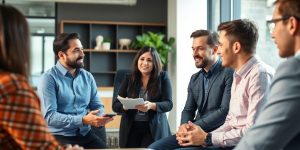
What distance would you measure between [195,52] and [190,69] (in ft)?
13.2

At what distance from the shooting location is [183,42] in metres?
7.25

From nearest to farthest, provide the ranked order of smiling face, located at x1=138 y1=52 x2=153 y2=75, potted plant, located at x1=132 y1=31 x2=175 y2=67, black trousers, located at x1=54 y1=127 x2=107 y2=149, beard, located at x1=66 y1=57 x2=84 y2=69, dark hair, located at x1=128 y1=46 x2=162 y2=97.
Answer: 1. black trousers, located at x1=54 y1=127 x2=107 y2=149
2. beard, located at x1=66 y1=57 x2=84 y2=69
3. dark hair, located at x1=128 y1=46 x2=162 y2=97
4. smiling face, located at x1=138 y1=52 x2=153 y2=75
5. potted plant, located at x1=132 y1=31 x2=175 y2=67

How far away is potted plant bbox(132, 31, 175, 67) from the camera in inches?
289

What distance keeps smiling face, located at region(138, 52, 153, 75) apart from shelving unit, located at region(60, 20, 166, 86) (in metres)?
4.10

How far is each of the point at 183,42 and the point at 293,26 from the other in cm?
584

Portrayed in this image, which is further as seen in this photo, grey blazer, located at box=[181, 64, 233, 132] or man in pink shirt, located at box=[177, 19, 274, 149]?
grey blazer, located at box=[181, 64, 233, 132]

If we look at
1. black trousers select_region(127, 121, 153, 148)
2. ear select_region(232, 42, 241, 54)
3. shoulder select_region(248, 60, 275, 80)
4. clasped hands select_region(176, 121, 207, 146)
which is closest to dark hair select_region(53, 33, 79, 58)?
black trousers select_region(127, 121, 153, 148)

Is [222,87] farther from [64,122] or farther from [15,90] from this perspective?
[15,90]

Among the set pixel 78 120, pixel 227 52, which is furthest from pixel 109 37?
pixel 227 52

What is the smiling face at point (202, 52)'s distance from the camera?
10.3 ft

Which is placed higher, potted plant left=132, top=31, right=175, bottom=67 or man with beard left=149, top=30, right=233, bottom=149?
potted plant left=132, top=31, right=175, bottom=67

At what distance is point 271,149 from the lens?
1.29 metres

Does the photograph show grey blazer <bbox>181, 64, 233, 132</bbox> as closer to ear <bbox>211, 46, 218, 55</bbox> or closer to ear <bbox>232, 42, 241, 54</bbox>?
ear <bbox>211, 46, 218, 55</bbox>

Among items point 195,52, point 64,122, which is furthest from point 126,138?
point 195,52
